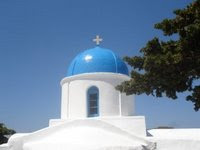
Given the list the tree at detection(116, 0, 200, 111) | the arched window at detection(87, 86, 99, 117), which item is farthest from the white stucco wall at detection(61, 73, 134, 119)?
the tree at detection(116, 0, 200, 111)

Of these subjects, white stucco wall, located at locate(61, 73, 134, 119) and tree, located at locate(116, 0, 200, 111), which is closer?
tree, located at locate(116, 0, 200, 111)

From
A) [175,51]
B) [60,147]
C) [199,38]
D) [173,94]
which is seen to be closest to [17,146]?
[60,147]

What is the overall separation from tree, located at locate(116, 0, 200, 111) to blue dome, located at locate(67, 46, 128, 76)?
16.8 feet

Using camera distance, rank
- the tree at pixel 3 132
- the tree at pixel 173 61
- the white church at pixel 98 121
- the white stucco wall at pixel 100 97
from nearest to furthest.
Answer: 1. the tree at pixel 173 61
2. the white church at pixel 98 121
3. the white stucco wall at pixel 100 97
4. the tree at pixel 3 132

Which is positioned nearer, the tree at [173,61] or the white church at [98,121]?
the tree at [173,61]

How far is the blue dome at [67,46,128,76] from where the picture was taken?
13406mm

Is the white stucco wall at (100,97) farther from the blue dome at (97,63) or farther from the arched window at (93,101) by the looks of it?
the blue dome at (97,63)

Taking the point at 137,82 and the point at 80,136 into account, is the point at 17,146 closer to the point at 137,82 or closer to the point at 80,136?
the point at 80,136

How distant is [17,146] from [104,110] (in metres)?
3.98

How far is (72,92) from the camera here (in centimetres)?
1345

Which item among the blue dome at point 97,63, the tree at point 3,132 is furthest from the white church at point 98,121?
the tree at point 3,132

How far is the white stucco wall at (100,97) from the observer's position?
12922 millimetres

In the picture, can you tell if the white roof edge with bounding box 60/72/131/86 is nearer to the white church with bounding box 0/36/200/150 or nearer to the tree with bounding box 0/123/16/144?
the white church with bounding box 0/36/200/150

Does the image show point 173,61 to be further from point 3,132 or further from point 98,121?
point 3,132
